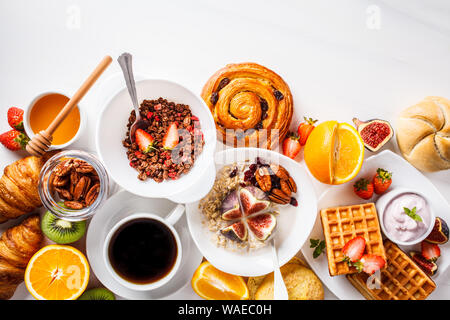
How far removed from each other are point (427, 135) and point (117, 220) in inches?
71.0

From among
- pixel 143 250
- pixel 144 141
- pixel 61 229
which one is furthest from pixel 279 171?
pixel 61 229

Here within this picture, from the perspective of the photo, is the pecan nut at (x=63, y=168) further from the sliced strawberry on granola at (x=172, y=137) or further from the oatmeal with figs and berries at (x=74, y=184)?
the sliced strawberry on granola at (x=172, y=137)

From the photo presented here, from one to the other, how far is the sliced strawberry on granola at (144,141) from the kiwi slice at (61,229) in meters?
0.56

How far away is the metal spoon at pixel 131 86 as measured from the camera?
1464 millimetres

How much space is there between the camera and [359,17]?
211 centimetres

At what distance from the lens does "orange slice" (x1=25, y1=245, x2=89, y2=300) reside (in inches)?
69.5

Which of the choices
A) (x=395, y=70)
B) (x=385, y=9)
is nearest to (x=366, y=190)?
(x=395, y=70)

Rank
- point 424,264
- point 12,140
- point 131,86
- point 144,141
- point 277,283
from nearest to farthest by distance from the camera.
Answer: point 131,86, point 144,141, point 277,283, point 12,140, point 424,264

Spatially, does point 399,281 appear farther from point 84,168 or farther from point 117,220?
point 84,168

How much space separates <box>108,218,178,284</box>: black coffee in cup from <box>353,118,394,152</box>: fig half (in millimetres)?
1229

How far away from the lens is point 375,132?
2.02 m

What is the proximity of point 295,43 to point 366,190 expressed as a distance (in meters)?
0.95

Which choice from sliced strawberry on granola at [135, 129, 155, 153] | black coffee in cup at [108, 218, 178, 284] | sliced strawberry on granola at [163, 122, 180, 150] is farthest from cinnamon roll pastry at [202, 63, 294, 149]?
black coffee in cup at [108, 218, 178, 284]

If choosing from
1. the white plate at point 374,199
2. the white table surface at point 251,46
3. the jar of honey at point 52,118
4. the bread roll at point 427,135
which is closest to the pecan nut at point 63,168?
the jar of honey at point 52,118
